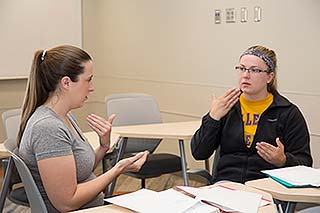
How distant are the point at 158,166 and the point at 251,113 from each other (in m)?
1.02

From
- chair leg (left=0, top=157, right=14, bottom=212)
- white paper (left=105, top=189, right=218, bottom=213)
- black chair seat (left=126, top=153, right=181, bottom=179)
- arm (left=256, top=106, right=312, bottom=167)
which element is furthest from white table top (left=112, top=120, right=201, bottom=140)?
white paper (left=105, top=189, right=218, bottom=213)

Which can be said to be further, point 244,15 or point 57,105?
point 244,15

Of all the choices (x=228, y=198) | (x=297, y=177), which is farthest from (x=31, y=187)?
(x=297, y=177)

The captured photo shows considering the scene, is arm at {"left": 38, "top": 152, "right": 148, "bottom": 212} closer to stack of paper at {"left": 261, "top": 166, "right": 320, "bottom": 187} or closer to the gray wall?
stack of paper at {"left": 261, "top": 166, "right": 320, "bottom": 187}

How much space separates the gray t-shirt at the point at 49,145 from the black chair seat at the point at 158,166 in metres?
1.28

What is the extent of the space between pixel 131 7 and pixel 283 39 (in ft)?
6.51

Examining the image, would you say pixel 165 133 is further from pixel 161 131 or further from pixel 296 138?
pixel 296 138

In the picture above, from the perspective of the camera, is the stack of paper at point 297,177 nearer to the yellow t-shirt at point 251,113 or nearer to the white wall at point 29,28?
the yellow t-shirt at point 251,113

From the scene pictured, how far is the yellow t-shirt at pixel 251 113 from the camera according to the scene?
270cm

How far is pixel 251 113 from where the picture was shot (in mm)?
2721

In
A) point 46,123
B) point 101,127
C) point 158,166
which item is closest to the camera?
point 46,123

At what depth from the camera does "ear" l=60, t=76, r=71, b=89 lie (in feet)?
6.84

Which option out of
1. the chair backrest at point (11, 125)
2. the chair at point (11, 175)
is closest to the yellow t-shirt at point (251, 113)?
the chair at point (11, 175)

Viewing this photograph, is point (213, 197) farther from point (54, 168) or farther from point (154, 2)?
point (154, 2)
